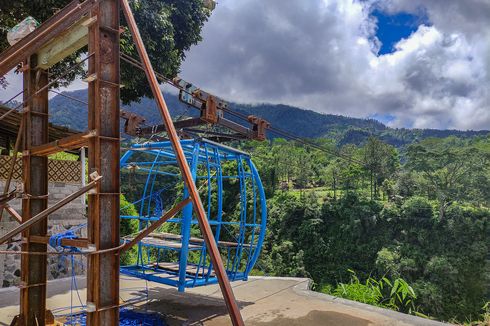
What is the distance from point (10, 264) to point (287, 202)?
23688 millimetres

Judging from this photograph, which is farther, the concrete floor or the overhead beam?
the concrete floor

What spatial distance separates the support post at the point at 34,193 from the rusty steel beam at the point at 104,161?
1.18 metres

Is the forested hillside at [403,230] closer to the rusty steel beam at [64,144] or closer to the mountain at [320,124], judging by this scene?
the rusty steel beam at [64,144]

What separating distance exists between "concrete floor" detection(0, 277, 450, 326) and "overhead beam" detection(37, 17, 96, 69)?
10.5 feet

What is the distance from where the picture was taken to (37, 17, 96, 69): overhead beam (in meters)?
3.10

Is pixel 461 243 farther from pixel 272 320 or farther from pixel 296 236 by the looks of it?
pixel 272 320

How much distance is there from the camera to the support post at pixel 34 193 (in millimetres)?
3588

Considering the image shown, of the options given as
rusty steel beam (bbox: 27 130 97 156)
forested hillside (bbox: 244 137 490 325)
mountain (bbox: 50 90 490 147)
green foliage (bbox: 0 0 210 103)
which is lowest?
forested hillside (bbox: 244 137 490 325)

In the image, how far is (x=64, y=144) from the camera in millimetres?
3158

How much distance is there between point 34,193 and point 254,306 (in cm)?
343

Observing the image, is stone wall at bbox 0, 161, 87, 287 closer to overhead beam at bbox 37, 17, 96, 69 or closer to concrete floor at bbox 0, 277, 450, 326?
concrete floor at bbox 0, 277, 450, 326

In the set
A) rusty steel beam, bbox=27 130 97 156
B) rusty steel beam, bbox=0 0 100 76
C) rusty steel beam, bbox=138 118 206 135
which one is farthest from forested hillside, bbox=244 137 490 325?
rusty steel beam, bbox=0 0 100 76

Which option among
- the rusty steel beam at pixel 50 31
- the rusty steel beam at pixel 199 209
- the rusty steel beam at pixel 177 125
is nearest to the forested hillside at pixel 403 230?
the rusty steel beam at pixel 177 125

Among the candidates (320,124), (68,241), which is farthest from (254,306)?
(320,124)
